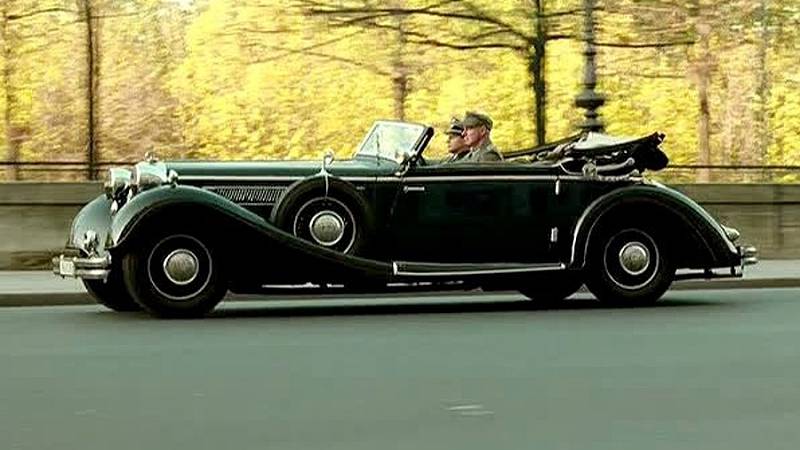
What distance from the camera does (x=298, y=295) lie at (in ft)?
45.6

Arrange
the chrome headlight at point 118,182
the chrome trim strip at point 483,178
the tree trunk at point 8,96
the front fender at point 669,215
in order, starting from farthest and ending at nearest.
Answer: the tree trunk at point 8,96, the front fender at point 669,215, the chrome trim strip at point 483,178, the chrome headlight at point 118,182

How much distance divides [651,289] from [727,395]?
226 inches

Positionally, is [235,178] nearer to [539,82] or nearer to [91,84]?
[91,84]

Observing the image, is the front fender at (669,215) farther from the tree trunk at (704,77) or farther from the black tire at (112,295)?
the tree trunk at (704,77)

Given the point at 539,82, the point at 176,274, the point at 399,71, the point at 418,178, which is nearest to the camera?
the point at 176,274

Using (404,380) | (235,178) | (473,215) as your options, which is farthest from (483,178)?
(404,380)

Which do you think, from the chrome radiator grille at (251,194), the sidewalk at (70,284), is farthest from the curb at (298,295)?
the chrome radiator grille at (251,194)

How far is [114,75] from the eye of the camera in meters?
23.3

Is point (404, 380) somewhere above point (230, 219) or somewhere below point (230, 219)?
below

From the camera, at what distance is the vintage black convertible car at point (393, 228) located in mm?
13016

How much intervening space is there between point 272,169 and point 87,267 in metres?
1.69

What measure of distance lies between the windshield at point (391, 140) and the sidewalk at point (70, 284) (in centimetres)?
306

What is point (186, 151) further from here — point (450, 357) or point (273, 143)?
point (450, 357)

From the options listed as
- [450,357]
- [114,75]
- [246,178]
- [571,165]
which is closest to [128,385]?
[450,357]
